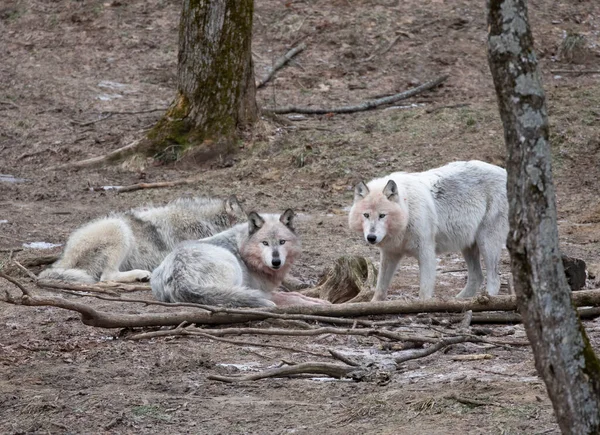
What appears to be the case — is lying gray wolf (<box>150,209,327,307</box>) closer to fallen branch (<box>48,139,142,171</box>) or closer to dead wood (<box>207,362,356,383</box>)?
dead wood (<box>207,362,356,383</box>)

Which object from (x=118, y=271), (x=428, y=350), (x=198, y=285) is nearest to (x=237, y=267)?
(x=198, y=285)

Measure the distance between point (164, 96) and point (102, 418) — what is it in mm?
12905

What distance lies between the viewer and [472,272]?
30.0ft

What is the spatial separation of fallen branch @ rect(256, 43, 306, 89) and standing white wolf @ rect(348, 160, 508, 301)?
8.96 metres

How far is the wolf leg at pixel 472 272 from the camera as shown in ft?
29.7

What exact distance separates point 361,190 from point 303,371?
2.82m

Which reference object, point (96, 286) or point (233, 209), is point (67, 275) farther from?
point (233, 209)

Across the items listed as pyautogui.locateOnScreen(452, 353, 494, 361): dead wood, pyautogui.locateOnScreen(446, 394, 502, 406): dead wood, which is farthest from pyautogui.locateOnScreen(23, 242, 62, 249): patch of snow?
pyautogui.locateOnScreen(446, 394, 502, 406): dead wood

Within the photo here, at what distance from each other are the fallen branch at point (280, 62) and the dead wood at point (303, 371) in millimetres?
11958

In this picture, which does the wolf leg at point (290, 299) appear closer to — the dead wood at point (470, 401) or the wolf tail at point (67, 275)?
the wolf tail at point (67, 275)

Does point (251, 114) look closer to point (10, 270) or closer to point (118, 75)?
point (118, 75)

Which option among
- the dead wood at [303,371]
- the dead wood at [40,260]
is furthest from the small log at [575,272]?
the dead wood at [40,260]

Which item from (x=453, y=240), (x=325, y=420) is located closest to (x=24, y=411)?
(x=325, y=420)

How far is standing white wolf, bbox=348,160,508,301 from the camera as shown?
→ 8.25 meters
